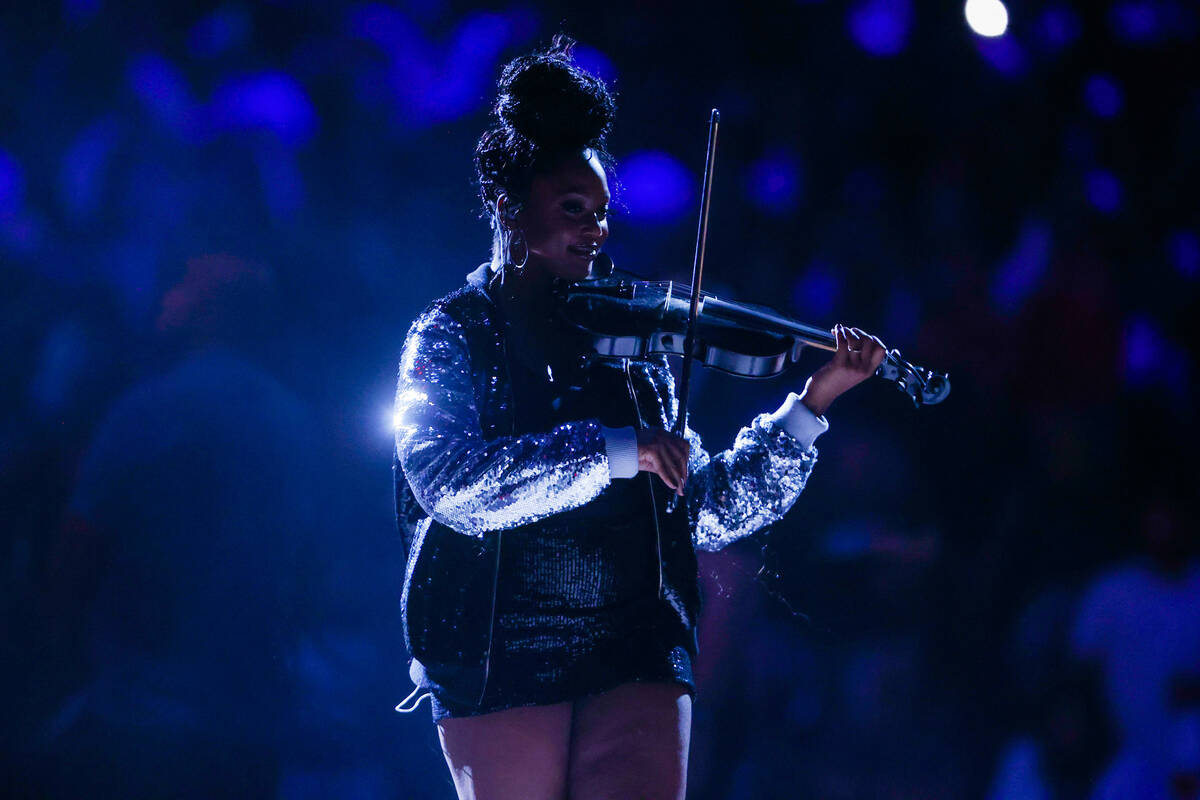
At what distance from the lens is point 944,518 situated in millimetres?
2100

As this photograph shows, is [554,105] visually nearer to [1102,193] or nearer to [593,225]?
[593,225]

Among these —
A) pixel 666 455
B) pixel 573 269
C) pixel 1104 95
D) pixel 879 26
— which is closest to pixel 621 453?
pixel 666 455

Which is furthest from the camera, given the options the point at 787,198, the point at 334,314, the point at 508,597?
the point at 787,198

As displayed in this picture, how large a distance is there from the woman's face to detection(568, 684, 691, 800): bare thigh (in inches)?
25.3

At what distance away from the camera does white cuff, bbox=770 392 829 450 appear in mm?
1507

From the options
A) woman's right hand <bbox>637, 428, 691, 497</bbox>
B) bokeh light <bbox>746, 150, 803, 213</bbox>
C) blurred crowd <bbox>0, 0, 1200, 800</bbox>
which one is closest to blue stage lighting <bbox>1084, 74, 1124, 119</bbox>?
blurred crowd <bbox>0, 0, 1200, 800</bbox>

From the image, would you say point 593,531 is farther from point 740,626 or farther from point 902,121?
point 902,121

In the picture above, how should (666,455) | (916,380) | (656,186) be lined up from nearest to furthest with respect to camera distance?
(666,455) < (916,380) < (656,186)

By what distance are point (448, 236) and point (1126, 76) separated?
62.5 inches

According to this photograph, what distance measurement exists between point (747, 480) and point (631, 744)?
45 cm

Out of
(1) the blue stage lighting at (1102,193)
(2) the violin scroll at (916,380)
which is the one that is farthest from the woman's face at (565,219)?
(1) the blue stage lighting at (1102,193)

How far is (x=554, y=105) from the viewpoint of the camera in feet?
5.03

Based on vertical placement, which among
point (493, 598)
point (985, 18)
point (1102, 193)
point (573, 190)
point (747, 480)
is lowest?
point (493, 598)

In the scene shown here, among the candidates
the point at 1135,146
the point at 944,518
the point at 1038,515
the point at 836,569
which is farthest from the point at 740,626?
the point at 1135,146
